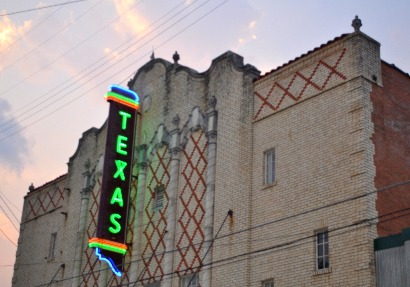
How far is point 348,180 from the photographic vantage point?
19.6m

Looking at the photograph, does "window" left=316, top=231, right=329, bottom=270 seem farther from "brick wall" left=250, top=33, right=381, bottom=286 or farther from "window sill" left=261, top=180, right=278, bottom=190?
"window sill" left=261, top=180, right=278, bottom=190

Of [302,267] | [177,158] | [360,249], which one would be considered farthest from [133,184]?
[360,249]

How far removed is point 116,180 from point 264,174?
252 inches

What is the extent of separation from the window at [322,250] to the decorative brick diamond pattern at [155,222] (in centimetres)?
696

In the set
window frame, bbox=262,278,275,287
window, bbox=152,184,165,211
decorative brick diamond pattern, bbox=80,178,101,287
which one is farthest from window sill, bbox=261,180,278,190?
decorative brick diamond pattern, bbox=80,178,101,287

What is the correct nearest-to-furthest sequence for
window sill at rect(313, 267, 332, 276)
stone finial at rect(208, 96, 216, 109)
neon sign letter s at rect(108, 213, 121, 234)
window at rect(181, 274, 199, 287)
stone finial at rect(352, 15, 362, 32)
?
window sill at rect(313, 267, 332, 276)
stone finial at rect(352, 15, 362, 32)
window at rect(181, 274, 199, 287)
stone finial at rect(208, 96, 216, 109)
neon sign letter s at rect(108, 213, 121, 234)

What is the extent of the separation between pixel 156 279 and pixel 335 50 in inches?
392

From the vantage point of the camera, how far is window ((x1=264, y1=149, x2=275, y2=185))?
73.5ft

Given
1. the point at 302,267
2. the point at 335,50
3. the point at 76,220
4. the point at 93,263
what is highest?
the point at 335,50

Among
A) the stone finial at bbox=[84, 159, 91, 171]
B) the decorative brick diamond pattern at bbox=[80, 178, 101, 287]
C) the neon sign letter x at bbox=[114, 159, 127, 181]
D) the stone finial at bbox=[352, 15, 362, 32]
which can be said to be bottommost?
the decorative brick diamond pattern at bbox=[80, 178, 101, 287]

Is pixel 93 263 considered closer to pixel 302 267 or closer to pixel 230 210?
pixel 230 210

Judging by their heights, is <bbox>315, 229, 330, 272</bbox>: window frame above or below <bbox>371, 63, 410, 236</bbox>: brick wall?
below

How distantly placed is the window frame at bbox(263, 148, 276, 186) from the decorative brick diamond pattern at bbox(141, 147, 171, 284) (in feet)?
16.0

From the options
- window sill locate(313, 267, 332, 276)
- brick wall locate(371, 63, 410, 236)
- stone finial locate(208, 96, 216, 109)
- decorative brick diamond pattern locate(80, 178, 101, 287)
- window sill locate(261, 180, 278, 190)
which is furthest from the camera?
decorative brick diamond pattern locate(80, 178, 101, 287)
